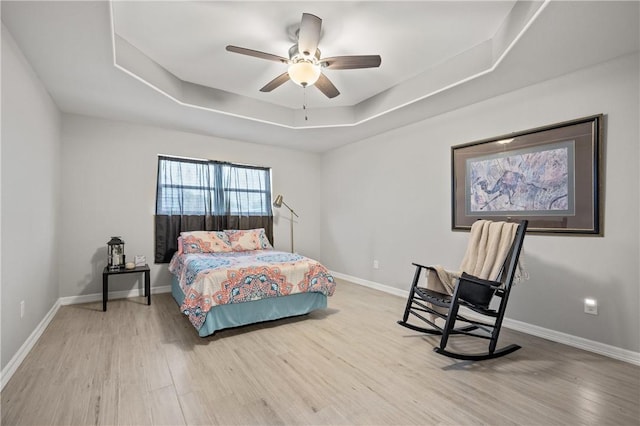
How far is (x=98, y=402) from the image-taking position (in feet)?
5.89

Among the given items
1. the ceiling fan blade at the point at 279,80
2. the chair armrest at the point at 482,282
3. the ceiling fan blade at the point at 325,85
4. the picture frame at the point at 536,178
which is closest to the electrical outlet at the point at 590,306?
the picture frame at the point at 536,178

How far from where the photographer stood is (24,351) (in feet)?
7.71

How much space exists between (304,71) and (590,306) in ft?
10.0

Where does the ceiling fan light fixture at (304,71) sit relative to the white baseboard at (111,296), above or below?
above

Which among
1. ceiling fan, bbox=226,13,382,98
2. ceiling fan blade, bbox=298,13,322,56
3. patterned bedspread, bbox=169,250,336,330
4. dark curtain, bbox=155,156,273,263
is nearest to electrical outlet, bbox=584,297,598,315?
patterned bedspread, bbox=169,250,336,330

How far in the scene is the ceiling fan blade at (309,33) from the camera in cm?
206

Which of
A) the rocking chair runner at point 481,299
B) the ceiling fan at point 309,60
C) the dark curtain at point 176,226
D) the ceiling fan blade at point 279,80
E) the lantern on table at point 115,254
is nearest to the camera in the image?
the ceiling fan at point 309,60

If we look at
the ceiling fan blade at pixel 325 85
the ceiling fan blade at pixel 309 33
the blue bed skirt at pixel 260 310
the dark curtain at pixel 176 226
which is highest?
the ceiling fan blade at pixel 309 33

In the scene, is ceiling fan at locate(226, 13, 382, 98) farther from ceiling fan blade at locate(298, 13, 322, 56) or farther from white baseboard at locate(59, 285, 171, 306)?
white baseboard at locate(59, 285, 171, 306)

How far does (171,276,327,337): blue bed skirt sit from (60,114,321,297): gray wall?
135cm

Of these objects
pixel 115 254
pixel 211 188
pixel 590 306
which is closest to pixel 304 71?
pixel 211 188

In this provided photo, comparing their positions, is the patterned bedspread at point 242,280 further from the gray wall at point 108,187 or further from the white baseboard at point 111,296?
the gray wall at point 108,187

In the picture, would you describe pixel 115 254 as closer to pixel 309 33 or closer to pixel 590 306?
pixel 309 33

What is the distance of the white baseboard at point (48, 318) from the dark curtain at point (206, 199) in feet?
1.68
